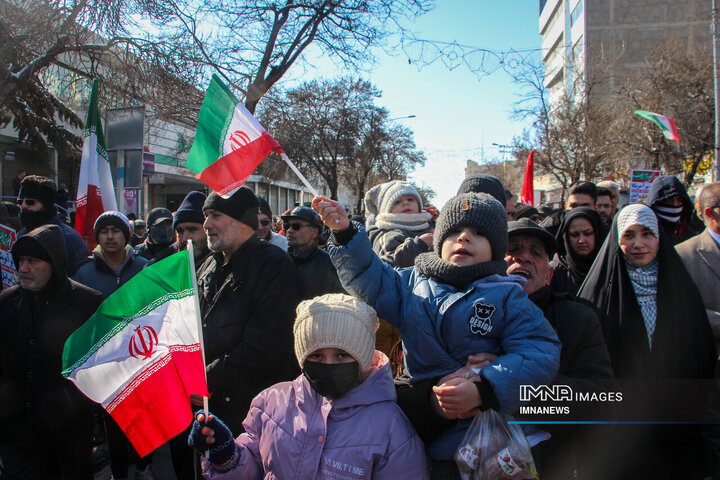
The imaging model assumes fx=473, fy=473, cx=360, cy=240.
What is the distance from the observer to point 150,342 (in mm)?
2283

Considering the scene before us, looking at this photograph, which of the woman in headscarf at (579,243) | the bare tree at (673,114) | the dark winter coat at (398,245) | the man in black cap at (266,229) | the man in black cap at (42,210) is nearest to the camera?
the dark winter coat at (398,245)

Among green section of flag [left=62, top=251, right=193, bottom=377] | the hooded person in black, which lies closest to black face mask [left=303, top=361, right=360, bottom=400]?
green section of flag [left=62, top=251, right=193, bottom=377]

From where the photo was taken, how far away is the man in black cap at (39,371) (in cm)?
289

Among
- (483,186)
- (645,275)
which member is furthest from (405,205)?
(645,275)

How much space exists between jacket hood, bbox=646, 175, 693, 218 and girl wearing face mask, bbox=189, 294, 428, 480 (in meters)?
3.35

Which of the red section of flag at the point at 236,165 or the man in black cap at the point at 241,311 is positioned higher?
the red section of flag at the point at 236,165

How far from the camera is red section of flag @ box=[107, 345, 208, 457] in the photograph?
2186mm

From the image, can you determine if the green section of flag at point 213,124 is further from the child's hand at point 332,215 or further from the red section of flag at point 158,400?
the red section of flag at point 158,400

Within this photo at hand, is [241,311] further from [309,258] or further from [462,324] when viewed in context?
[462,324]

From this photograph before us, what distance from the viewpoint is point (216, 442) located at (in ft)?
6.08

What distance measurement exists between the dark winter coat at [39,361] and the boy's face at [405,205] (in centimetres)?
234

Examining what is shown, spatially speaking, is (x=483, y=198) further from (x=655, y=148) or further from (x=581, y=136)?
(x=581, y=136)

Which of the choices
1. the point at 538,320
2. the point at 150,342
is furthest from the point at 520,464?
the point at 150,342

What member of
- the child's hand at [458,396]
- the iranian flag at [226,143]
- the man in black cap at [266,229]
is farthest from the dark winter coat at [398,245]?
the man in black cap at [266,229]
